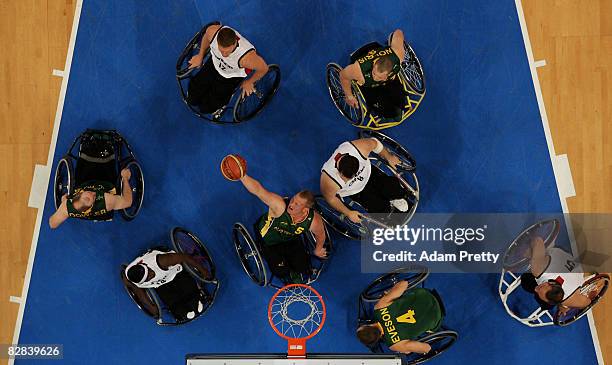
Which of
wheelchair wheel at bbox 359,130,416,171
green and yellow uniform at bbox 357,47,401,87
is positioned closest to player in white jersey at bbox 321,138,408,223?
wheelchair wheel at bbox 359,130,416,171

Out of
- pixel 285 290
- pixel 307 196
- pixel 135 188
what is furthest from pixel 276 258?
pixel 135 188

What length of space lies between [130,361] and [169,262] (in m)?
1.57

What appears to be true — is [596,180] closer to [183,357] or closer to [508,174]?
[508,174]

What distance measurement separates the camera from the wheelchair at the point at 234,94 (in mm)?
7742

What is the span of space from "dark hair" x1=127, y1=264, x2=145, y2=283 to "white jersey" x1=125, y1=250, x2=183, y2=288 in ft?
0.34

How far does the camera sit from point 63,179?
8016 mm

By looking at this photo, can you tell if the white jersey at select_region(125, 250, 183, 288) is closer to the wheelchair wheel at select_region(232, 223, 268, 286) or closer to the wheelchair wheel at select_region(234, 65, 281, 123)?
the wheelchair wheel at select_region(232, 223, 268, 286)

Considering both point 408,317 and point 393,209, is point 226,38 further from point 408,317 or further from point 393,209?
point 408,317

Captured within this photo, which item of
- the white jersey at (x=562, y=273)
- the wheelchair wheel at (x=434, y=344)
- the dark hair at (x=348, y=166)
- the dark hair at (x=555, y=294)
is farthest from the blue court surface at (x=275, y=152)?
the dark hair at (x=348, y=166)

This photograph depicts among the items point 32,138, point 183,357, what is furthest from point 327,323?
point 32,138

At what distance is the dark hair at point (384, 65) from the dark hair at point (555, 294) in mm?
3090

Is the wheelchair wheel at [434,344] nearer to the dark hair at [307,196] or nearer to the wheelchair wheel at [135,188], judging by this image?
the dark hair at [307,196]

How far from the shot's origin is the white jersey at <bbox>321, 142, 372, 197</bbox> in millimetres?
7160

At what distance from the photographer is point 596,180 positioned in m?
8.04
